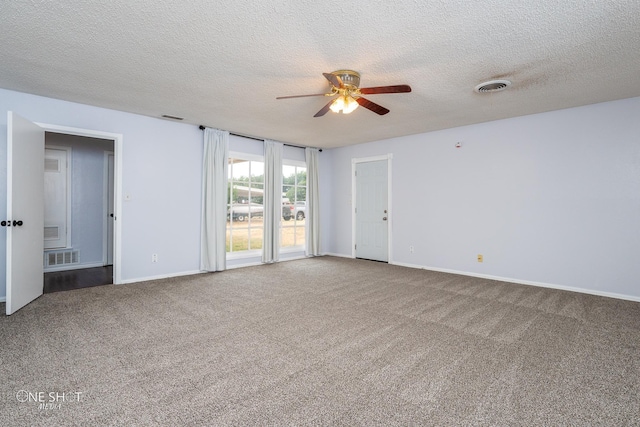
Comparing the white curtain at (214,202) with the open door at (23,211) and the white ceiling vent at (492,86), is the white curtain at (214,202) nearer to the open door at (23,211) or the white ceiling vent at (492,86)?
the open door at (23,211)

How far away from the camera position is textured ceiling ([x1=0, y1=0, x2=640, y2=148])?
2.22 m

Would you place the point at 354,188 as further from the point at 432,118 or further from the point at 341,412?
the point at 341,412

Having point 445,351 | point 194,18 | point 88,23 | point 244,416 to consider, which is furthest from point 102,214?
point 445,351

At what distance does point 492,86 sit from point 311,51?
2147mm

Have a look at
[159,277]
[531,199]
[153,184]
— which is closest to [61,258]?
[159,277]

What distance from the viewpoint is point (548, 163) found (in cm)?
454

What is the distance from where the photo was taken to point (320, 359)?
2400mm

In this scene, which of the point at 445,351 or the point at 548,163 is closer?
the point at 445,351

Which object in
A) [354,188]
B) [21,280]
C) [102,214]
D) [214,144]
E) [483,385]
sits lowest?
[483,385]

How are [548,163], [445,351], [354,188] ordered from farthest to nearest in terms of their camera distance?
[354,188], [548,163], [445,351]

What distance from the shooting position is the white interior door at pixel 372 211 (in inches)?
257

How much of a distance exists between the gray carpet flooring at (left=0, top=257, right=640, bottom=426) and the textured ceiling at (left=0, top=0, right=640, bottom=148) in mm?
2538

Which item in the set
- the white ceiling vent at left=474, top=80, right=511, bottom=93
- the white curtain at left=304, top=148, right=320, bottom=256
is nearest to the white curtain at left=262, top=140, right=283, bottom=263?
the white curtain at left=304, top=148, right=320, bottom=256

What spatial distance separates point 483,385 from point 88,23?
12.7 ft
